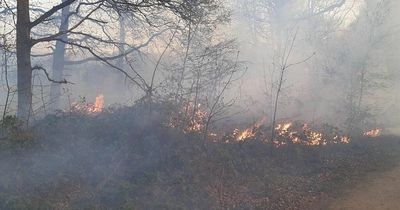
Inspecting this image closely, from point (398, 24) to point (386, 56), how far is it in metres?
1.92

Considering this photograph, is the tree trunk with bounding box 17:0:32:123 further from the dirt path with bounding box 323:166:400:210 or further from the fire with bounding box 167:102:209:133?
the dirt path with bounding box 323:166:400:210

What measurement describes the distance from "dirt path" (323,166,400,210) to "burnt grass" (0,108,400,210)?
387 millimetres

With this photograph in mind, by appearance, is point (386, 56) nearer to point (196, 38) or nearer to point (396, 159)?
point (396, 159)

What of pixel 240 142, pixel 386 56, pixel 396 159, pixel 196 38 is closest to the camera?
pixel 240 142

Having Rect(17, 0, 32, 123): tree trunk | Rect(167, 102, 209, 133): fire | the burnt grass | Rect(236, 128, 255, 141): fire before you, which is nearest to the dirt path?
the burnt grass

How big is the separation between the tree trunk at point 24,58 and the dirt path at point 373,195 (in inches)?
296

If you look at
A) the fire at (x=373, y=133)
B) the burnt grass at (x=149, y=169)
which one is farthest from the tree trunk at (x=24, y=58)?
the fire at (x=373, y=133)

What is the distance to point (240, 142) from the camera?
12.0m

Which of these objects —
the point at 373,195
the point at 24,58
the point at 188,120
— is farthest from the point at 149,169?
the point at 373,195

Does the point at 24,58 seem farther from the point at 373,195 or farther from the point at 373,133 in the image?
the point at 373,133

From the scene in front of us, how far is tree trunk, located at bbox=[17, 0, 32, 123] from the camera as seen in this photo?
974 cm

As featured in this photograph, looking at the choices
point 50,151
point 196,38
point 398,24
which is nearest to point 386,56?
point 398,24

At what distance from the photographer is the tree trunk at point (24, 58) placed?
974 cm

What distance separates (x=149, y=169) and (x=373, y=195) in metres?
5.45
